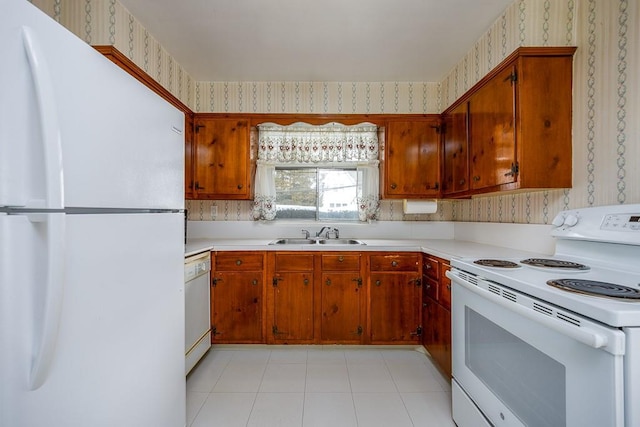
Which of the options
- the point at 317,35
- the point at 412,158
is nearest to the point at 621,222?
the point at 412,158

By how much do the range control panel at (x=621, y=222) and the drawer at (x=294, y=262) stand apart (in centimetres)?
175

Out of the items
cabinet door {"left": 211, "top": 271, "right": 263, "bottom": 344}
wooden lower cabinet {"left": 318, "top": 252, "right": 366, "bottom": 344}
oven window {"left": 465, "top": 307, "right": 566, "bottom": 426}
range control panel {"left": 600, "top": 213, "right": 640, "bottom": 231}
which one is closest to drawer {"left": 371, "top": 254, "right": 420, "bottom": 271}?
wooden lower cabinet {"left": 318, "top": 252, "right": 366, "bottom": 344}

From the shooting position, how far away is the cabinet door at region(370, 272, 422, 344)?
220cm

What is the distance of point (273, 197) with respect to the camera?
2.80 meters

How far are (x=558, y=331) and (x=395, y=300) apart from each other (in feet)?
4.82

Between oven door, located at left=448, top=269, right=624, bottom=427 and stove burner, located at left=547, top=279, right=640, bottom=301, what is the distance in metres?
0.10

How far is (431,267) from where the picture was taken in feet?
6.65

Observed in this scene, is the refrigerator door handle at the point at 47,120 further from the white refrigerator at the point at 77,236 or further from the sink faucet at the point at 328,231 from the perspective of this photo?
the sink faucet at the point at 328,231

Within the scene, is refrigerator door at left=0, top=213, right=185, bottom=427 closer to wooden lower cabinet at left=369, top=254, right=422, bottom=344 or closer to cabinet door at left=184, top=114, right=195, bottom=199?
cabinet door at left=184, top=114, right=195, bottom=199

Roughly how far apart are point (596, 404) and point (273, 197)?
2.53 meters

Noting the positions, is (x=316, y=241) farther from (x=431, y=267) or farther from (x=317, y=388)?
(x=317, y=388)

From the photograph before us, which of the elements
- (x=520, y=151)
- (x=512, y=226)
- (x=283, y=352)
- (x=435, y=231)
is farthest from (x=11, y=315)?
(x=435, y=231)

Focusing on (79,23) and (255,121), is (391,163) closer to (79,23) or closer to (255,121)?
(255,121)

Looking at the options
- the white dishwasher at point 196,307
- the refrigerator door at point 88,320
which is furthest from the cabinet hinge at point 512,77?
the white dishwasher at point 196,307
